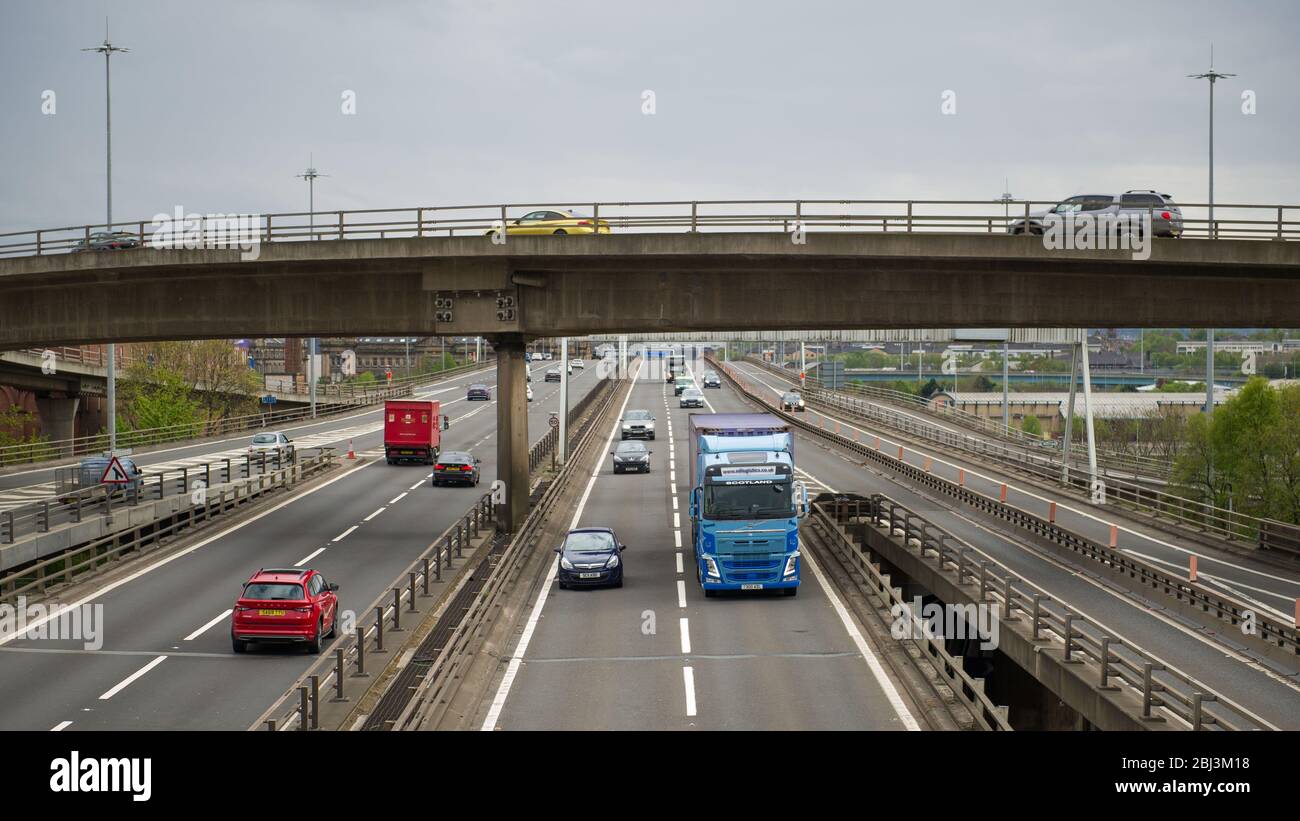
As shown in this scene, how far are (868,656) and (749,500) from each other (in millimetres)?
7225

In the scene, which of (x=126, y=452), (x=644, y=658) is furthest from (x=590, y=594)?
(x=126, y=452)

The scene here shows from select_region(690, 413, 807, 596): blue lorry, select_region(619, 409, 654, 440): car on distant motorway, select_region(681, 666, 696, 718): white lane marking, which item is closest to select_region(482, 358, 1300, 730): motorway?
select_region(681, 666, 696, 718): white lane marking

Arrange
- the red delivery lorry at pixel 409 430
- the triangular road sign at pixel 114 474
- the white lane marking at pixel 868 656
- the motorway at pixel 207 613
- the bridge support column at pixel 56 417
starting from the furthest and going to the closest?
the bridge support column at pixel 56 417 < the red delivery lorry at pixel 409 430 < the triangular road sign at pixel 114 474 < the motorway at pixel 207 613 < the white lane marking at pixel 868 656

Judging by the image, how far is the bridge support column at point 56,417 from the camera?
7031cm

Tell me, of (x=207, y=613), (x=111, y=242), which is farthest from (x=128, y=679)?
(x=111, y=242)

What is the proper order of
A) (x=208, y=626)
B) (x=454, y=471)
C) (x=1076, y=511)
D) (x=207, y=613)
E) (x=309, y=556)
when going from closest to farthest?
1. (x=208, y=626)
2. (x=207, y=613)
3. (x=309, y=556)
4. (x=1076, y=511)
5. (x=454, y=471)

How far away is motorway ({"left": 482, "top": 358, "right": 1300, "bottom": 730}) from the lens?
18.0 m

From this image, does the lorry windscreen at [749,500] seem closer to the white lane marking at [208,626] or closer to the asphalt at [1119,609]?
the asphalt at [1119,609]

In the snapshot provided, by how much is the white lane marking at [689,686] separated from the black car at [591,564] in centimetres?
852

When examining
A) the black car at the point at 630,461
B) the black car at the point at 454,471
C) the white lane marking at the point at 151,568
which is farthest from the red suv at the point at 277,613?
the black car at the point at 630,461

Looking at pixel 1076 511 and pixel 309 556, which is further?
pixel 1076 511

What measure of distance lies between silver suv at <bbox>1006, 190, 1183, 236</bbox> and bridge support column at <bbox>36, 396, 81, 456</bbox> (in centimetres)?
5684

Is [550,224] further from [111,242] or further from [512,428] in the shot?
[111,242]

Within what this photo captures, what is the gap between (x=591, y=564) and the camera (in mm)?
29391
